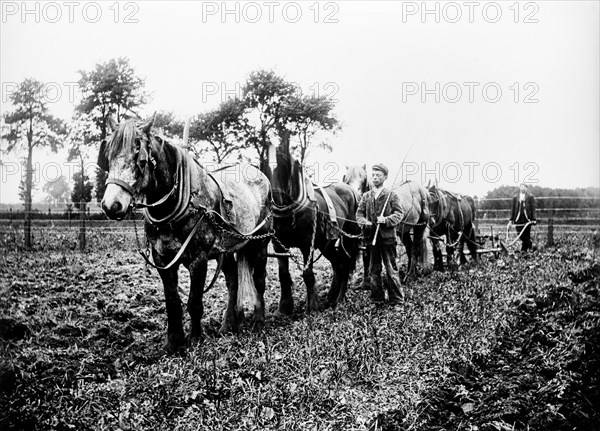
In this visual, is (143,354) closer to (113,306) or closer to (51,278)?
(113,306)

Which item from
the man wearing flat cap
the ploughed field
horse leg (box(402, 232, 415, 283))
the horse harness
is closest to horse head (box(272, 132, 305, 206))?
the man wearing flat cap

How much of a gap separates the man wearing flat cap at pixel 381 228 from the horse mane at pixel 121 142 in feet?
12.7

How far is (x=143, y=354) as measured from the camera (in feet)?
15.5

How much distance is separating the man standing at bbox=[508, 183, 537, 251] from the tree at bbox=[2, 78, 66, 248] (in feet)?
37.3

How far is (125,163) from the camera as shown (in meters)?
4.14

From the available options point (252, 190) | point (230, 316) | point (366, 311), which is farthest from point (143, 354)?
point (366, 311)

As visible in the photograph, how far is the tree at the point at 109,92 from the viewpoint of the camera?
5742 mm

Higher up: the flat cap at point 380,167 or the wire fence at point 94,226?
the flat cap at point 380,167

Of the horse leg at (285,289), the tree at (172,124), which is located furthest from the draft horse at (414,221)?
the tree at (172,124)

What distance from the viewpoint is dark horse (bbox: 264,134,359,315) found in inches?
262

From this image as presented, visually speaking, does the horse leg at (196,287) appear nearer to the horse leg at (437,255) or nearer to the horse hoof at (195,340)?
the horse hoof at (195,340)

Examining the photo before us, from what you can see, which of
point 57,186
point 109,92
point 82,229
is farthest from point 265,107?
point 57,186

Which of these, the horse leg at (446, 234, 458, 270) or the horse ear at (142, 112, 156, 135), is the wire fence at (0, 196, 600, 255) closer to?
the horse leg at (446, 234, 458, 270)

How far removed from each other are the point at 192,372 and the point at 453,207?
9202 mm
